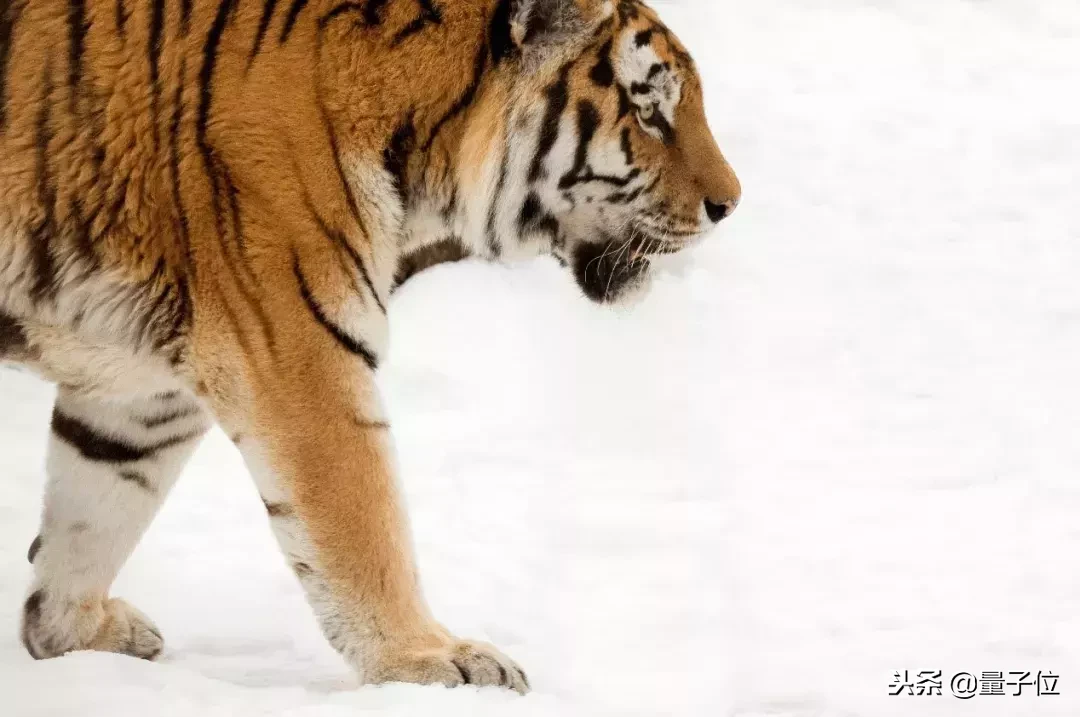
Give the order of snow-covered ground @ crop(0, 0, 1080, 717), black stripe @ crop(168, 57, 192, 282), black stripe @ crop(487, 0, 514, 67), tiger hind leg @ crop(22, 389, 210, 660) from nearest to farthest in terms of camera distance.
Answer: black stripe @ crop(168, 57, 192, 282)
black stripe @ crop(487, 0, 514, 67)
tiger hind leg @ crop(22, 389, 210, 660)
snow-covered ground @ crop(0, 0, 1080, 717)

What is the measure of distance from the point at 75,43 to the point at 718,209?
90 cm

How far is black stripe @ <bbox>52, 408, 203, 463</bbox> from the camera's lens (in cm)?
211

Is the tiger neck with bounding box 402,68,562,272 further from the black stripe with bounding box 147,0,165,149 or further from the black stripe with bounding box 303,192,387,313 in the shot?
the black stripe with bounding box 147,0,165,149

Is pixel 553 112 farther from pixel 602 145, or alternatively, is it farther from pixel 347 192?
pixel 347 192

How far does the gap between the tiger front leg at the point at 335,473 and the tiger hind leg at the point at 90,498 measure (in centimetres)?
38

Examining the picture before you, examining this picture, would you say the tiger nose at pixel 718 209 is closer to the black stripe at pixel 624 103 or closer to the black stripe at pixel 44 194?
the black stripe at pixel 624 103

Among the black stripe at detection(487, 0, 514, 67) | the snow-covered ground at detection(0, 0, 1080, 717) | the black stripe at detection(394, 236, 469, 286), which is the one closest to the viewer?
the black stripe at detection(487, 0, 514, 67)

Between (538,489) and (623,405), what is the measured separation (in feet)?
1.76

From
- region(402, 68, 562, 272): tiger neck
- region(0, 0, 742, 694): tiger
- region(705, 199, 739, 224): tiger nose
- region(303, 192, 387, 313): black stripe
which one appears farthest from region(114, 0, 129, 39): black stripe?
region(705, 199, 739, 224): tiger nose

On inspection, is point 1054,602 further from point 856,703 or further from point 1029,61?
point 1029,61

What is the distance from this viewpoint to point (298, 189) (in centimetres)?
175

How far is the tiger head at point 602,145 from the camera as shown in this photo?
6.16 feet

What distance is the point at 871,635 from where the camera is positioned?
2.48 meters

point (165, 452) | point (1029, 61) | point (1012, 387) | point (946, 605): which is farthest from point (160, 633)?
point (1029, 61)
